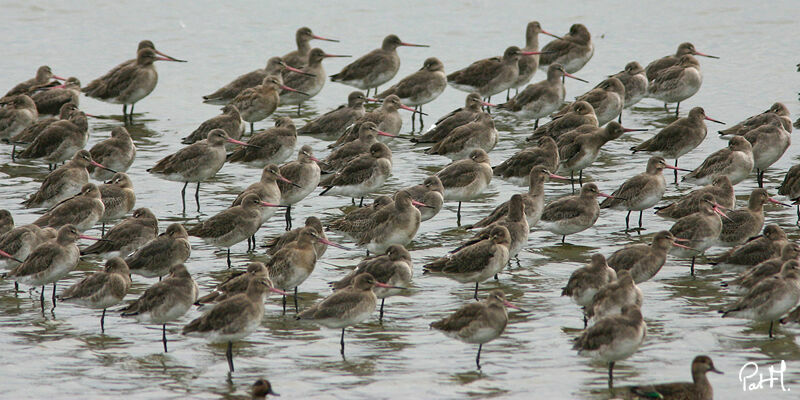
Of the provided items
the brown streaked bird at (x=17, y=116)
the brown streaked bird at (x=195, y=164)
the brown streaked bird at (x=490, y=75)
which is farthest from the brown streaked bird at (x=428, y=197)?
the brown streaked bird at (x=17, y=116)

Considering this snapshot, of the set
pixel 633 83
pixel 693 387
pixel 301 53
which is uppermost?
pixel 301 53

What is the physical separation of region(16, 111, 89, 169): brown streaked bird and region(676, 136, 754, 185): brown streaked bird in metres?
9.09

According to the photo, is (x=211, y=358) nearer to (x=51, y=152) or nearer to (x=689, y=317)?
(x=689, y=317)

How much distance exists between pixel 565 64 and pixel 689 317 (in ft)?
40.3

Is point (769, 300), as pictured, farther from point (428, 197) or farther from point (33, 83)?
point (33, 83)

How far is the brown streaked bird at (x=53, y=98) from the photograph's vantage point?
66.9ft

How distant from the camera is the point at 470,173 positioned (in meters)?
15.8

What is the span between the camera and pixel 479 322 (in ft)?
34.6

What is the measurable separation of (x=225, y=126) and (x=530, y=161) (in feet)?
16.3

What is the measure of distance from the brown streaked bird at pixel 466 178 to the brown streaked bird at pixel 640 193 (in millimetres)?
1688

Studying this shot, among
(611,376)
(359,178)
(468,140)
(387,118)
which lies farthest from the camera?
(387,118)

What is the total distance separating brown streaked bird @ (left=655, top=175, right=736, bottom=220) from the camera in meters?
14.3

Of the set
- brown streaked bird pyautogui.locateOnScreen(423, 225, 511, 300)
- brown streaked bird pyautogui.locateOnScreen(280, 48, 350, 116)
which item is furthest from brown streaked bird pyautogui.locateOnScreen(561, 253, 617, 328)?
brown streaked bird pyautogui.locateOnScreen(280, 48, 350, 116)

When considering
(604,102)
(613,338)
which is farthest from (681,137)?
(613,338)
